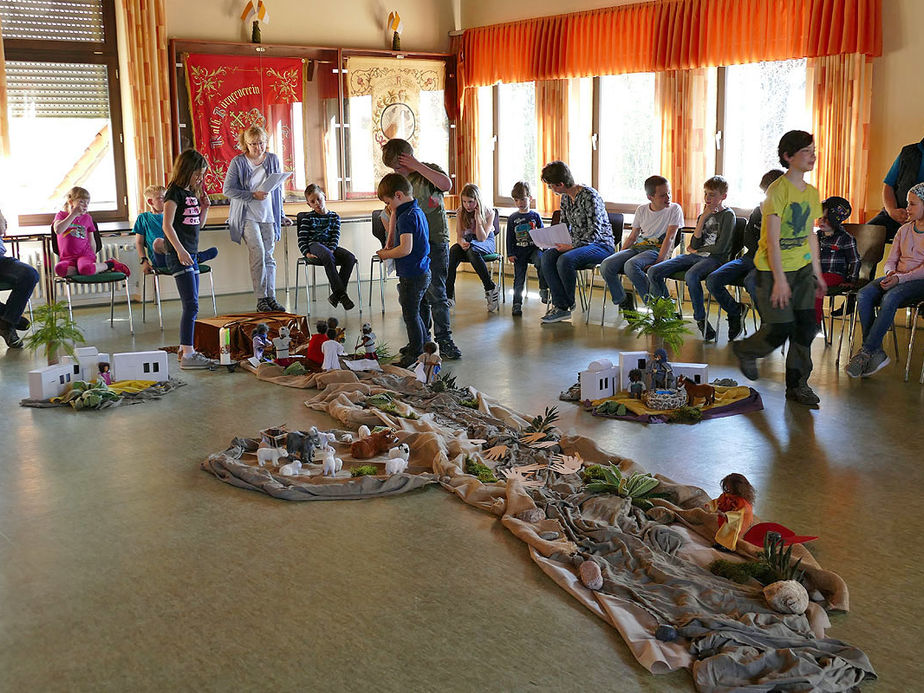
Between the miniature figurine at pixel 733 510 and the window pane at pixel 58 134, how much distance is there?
743 centimetres

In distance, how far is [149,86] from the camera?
927cm

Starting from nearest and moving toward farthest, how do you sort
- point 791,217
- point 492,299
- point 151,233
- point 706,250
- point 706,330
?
point 791,217
point 706,330
point 706,250
point 151,233
point 492,299

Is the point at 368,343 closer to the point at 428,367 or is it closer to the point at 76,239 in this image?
the point at 428,367

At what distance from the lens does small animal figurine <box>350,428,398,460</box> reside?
177 inches

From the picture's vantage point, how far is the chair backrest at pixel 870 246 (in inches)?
269

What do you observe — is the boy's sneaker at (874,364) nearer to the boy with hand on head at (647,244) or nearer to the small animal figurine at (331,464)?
the boy with hand on head at (647,244)

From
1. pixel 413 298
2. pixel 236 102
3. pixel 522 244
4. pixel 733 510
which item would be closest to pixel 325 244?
pixel 522 244

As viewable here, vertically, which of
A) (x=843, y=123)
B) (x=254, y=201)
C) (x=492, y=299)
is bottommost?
(x=492, y=299)

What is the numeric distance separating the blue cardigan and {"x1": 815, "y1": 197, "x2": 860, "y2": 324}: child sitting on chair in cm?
454

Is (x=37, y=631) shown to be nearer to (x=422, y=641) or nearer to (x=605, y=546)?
(x=422, y=641)

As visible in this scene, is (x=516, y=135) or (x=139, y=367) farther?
(x=516, y=135)

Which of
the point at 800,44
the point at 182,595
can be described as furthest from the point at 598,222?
the point at 182,595

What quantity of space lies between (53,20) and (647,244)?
578cm

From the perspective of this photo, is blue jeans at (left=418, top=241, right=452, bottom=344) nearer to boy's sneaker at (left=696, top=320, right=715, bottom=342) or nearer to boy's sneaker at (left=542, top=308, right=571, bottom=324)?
boy's sneaker at (left=542, top=308, right=571, bottom=324)
